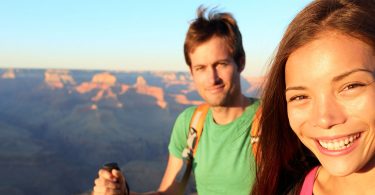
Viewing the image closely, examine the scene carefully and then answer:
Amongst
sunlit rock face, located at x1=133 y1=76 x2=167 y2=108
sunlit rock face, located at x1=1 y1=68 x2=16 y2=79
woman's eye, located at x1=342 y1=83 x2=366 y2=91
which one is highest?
sunlit rock face, located at x1=1 y1=68 x2=16 y2=79

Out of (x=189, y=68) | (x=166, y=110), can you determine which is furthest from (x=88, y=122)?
(x=189, y=68)

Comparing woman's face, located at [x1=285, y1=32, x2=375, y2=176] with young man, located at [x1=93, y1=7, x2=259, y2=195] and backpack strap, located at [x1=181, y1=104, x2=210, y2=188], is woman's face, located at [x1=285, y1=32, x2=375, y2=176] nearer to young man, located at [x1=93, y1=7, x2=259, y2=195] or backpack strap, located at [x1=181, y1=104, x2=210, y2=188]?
young man, located at [x1=93, y1=7, x2=259, y2=195]

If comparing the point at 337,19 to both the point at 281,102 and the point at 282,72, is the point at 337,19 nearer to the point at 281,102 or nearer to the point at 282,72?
the point at 282,72

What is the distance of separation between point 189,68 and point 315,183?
6.93 feet

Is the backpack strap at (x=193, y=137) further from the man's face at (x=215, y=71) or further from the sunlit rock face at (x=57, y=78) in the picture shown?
the sunlit rock face at (x=57, y=78)

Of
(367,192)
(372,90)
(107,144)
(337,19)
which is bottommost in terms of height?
(107,144)

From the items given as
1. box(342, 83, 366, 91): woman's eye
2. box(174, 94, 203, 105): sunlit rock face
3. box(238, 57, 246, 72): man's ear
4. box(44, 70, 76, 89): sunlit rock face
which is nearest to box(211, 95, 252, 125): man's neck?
box(238, 57, 246, 72): man's ear

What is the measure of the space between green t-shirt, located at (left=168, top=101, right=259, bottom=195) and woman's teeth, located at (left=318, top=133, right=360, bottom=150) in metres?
1.22

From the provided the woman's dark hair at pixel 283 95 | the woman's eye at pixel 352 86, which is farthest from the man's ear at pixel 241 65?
the woman's eye at pixel 352 86

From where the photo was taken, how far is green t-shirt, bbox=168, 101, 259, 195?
10.3 ft

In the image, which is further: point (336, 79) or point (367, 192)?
point (367, 192)

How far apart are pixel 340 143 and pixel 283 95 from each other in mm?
499

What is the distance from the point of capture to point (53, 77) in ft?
508

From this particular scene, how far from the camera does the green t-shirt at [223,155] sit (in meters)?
3.15
